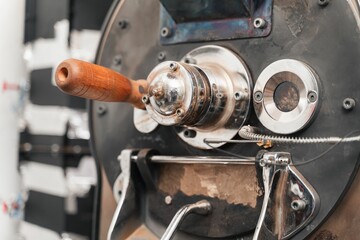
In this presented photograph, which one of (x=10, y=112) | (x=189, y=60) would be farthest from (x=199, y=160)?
(x=10, y=112)

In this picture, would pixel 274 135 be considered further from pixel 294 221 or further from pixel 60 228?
pixel 60 228

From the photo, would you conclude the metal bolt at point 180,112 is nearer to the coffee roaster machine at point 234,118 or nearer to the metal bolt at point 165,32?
the coffee roaster machine at point 234,118

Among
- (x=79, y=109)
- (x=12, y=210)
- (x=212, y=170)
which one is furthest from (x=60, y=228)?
(x=212, y=170)

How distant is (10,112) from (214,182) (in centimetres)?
54

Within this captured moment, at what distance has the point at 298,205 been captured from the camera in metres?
0.62

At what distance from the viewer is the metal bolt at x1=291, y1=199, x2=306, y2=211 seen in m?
0.62

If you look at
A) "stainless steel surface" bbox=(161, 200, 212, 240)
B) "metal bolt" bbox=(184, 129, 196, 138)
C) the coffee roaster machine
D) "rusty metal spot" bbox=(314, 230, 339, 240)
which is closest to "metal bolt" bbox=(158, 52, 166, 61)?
the coffee roaster machine

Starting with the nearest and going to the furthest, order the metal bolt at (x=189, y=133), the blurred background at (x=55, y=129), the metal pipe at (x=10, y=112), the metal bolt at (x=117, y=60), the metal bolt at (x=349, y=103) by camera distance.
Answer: the metal bolt at (x=349, y=103) < the metal bolt at (x=189, y=133) < the metal bolt at (x=117, y=60) < the metal pipe at (x=10, y=112) < the blurred background at (x=55, y=129)

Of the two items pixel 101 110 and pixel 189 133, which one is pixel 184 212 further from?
pixel 101 110

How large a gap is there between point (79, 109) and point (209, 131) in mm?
582

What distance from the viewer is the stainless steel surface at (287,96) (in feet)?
2.07

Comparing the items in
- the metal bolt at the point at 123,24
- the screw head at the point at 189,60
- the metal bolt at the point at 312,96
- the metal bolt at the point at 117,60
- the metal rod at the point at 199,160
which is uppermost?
the metal bolt at the point at 123,24

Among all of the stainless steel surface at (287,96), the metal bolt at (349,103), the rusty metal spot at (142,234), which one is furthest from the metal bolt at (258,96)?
the rusty metal spot at (142,234)

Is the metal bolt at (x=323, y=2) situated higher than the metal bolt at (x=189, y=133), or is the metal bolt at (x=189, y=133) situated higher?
the metal bolt at (x=323, y=2)
